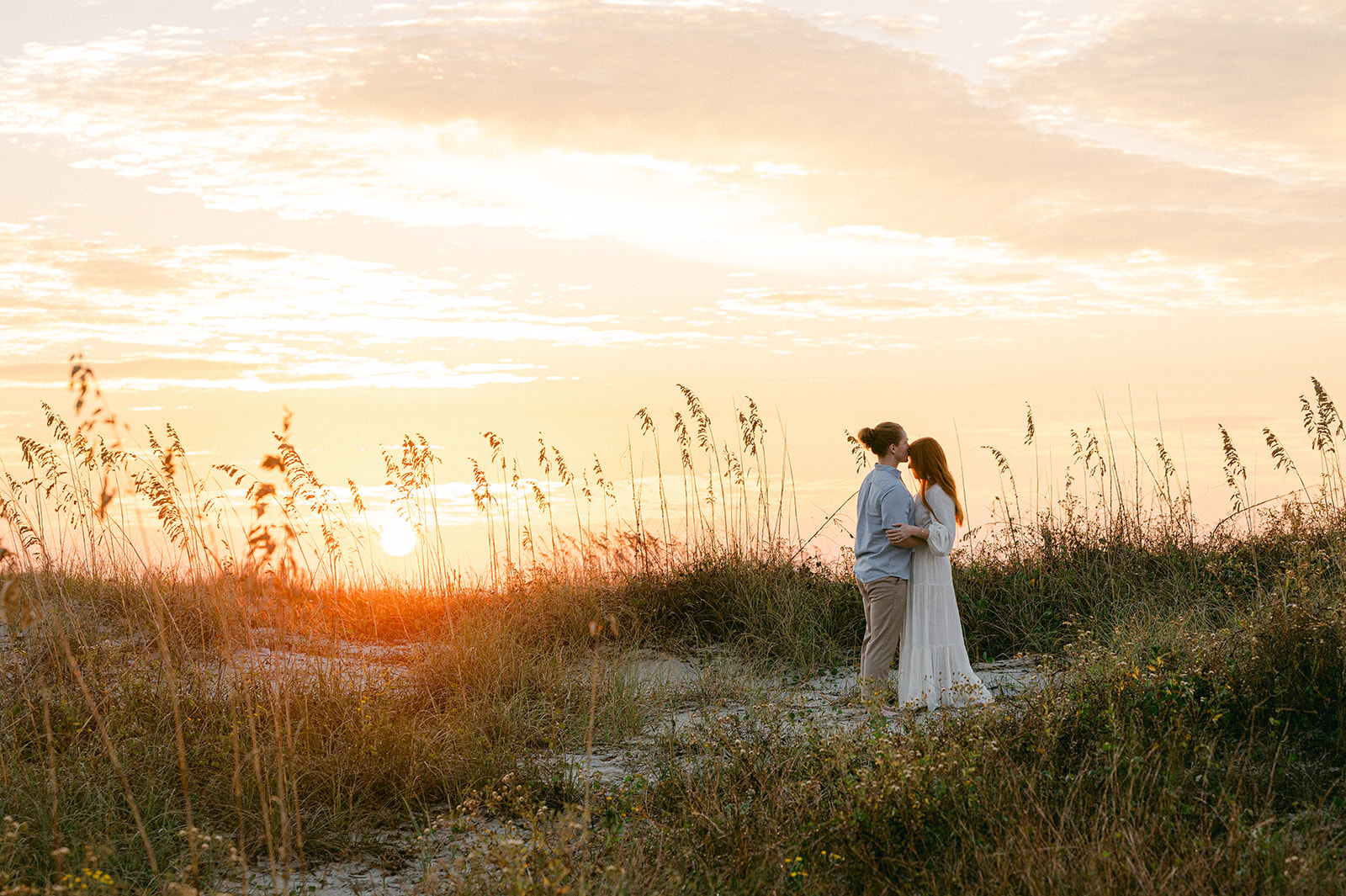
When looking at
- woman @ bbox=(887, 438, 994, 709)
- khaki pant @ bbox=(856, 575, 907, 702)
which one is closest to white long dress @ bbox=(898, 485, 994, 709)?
woman @ bbox=(887, 438, 994, 709)

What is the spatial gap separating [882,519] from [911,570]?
17.9 inches

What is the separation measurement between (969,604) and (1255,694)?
13.0 feet

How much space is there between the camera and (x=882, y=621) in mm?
7488

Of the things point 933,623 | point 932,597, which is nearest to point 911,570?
point 932,597

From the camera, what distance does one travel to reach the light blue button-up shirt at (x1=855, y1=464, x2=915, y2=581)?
7.30m

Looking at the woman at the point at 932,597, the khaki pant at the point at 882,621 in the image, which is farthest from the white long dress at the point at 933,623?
the khaki pant at the point at 882,621

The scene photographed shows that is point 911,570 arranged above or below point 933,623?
above

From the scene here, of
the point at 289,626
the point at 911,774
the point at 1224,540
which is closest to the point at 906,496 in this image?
the point at 911,774

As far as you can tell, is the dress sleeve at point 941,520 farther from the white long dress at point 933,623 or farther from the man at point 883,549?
the man at point 883,549

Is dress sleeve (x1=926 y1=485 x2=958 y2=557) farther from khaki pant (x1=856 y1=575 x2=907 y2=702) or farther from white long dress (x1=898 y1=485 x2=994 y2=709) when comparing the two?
khaki pant (x1=856 y1=575 x2=907 y2=702)

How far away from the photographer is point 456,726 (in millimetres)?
6234

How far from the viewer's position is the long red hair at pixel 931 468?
7309mm

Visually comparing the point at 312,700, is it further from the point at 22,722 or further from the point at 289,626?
the point at 289,626

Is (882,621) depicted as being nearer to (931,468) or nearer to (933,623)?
(933,623)
